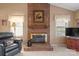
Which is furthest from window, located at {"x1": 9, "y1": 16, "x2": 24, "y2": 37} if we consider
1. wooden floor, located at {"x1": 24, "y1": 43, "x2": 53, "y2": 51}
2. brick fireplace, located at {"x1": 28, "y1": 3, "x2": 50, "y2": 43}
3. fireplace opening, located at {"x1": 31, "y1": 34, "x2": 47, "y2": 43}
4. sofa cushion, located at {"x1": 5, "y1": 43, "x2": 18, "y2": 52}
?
wooden floor, located at {"x1": 24, "y1": 43, "x2": 53, "y2": 51}

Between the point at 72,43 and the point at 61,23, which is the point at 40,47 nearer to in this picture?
the point at 72,43

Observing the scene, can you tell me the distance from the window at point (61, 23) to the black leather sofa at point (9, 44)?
881 mm

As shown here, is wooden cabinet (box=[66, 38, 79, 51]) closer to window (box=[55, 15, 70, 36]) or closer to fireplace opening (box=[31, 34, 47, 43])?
window (box=[55, 15, 70, 36])

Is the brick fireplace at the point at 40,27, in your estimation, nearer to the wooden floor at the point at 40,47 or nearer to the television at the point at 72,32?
the wooden floor at the point at 40,47

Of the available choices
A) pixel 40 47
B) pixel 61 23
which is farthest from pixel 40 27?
pixel 61 23

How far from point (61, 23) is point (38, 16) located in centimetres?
69

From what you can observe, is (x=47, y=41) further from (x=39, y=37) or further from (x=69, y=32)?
(x=69, y=32)

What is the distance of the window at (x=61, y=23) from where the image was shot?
297cm

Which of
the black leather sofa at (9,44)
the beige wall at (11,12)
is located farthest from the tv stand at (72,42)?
the black leather sofa at (9,44)

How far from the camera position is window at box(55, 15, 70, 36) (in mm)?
2973

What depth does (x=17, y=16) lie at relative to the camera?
2.94 meters

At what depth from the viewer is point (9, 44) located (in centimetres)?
277

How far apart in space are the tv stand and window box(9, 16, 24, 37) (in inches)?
42.2

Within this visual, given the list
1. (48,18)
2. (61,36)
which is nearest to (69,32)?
(61,36)
